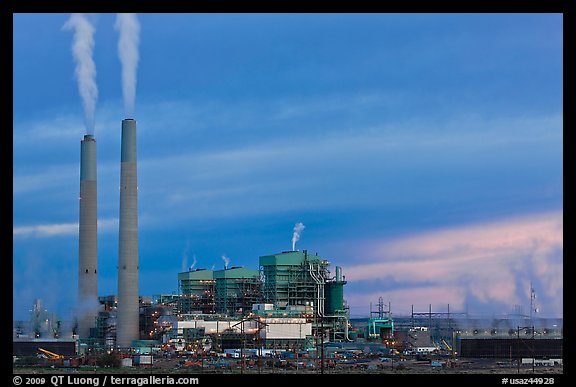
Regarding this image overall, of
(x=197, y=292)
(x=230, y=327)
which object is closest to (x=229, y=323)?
(x=230, y=327)

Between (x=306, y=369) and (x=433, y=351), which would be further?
(x=433, y=351)

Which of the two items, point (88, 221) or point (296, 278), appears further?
point (296, 278)

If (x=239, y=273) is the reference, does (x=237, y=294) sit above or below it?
below

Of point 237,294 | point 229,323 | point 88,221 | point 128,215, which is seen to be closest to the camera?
point 128,215

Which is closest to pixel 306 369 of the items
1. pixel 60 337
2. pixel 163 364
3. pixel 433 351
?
pixel 163 364

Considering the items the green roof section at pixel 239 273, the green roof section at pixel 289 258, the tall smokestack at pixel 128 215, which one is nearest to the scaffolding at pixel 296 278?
the green roof section at pixel 289 258

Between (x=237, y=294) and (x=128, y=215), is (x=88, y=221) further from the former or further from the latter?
(x=237, y=294)
